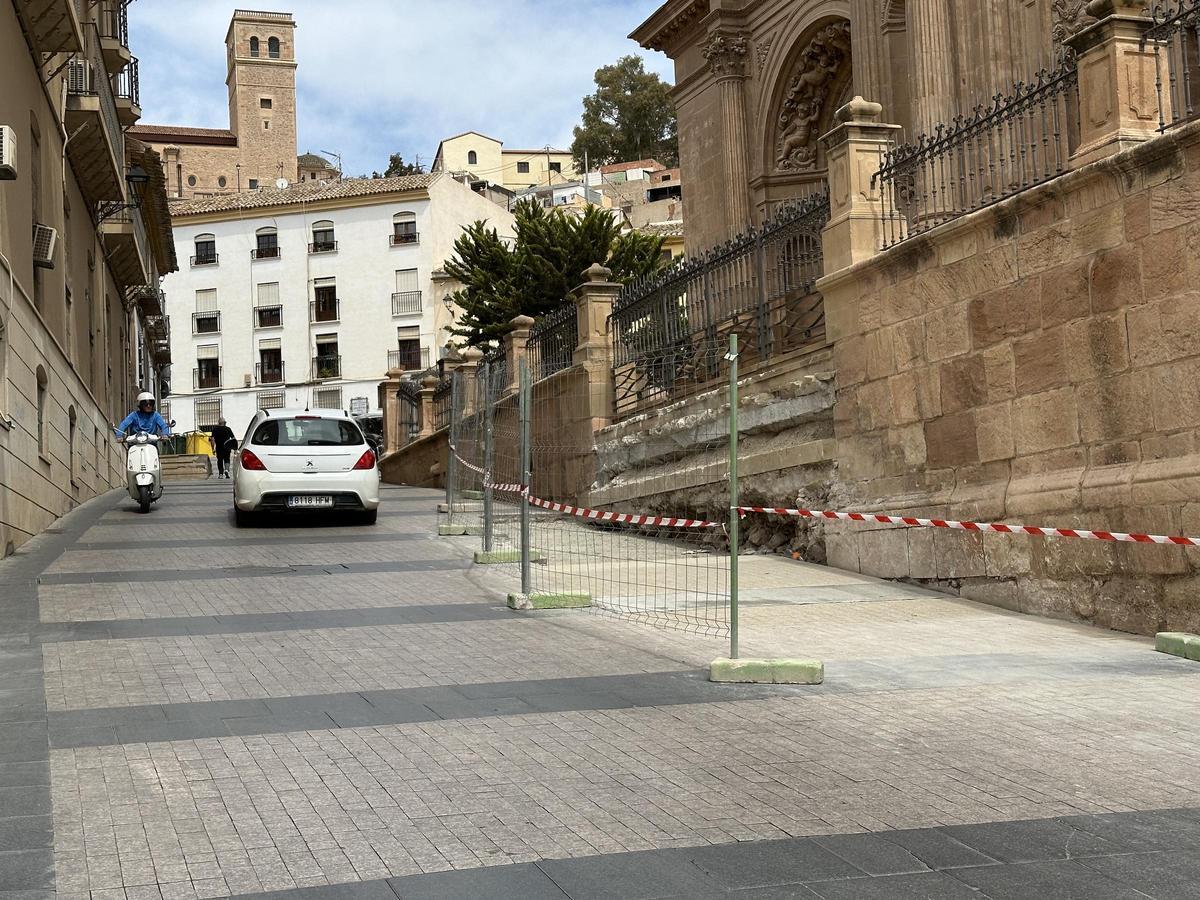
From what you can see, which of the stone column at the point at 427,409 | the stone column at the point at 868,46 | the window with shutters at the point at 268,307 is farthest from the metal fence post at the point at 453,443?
the window with shutters at the point at 268,307

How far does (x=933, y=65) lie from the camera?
18.9 metres

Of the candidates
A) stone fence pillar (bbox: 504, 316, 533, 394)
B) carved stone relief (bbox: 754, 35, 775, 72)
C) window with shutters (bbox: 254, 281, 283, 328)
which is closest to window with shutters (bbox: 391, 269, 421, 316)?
window with shutters (bbox: 254, 281, 283, 328)

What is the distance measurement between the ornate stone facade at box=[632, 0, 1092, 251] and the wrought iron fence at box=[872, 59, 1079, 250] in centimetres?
528

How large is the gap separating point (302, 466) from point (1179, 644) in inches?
456

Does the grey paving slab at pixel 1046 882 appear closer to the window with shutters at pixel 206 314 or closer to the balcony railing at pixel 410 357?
the balcony railing at pixel 410 357

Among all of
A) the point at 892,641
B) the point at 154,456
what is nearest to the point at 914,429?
the point at 892,641

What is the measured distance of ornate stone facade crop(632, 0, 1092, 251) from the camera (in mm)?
18266

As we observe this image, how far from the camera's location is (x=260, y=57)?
120062mm

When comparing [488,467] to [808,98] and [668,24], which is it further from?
[668,24]

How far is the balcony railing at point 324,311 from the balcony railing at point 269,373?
311cm

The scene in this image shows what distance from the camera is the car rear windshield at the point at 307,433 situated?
1747 cm

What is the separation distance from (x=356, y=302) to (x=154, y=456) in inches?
2060

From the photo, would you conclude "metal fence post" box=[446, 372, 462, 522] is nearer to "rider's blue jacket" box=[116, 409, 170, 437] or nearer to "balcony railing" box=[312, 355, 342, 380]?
"rider's blue jacket" box=[116, 409, 170, 437]

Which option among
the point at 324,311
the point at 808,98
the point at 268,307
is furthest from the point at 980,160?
the point at 268,307
